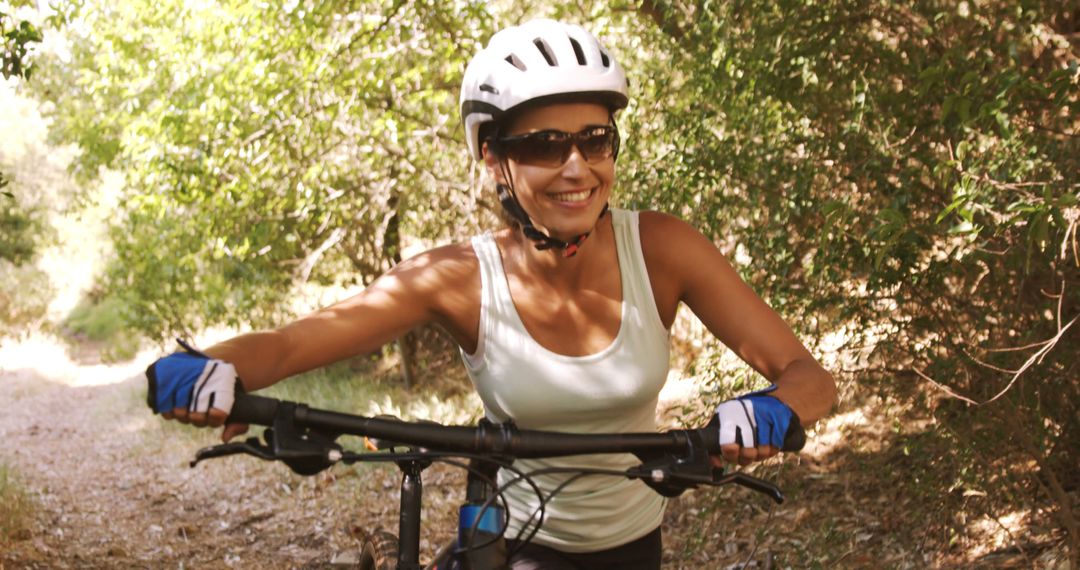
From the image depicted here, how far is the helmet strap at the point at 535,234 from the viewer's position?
9.11ft

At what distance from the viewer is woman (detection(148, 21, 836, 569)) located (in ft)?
8.88

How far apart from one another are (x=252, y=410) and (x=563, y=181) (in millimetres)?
1020

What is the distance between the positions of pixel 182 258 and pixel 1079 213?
393 inches

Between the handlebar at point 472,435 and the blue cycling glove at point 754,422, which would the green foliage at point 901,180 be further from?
the handlebar at point 472,435

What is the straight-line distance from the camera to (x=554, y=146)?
2.74 meters

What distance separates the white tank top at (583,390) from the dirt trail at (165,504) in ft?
16.0

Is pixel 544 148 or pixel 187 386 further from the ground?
pixel 544 148

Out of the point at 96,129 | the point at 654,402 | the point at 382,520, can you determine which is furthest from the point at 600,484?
the point at 96,129

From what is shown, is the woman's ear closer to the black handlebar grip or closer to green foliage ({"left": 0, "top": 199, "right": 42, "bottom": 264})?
the black handlebar grip

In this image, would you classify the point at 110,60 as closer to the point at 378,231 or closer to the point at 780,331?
the point at 378,231

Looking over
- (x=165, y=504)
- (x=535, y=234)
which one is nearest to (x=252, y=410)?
(x=535, y=234)

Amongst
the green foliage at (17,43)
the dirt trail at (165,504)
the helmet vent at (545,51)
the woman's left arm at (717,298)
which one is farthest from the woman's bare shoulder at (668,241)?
the dirt trail at (165,504)

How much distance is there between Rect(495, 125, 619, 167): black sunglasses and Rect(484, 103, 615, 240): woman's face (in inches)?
0.5

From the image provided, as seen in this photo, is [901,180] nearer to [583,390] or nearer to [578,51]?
[578,51]
